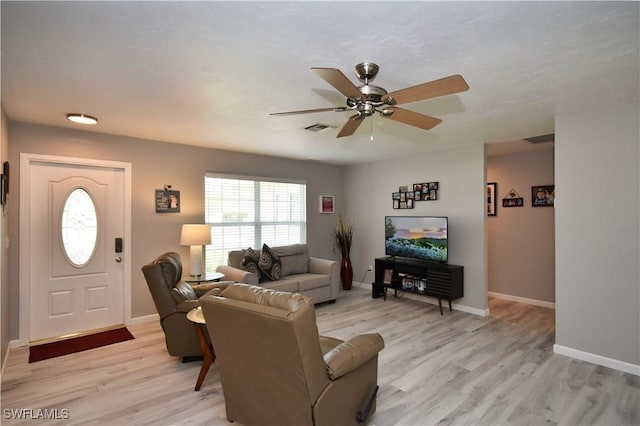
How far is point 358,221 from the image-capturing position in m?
6.48

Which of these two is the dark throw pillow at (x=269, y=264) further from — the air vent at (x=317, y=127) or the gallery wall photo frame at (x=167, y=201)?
the air vent at (x=317, y=127)

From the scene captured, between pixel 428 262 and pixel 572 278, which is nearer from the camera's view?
pixel 572 278

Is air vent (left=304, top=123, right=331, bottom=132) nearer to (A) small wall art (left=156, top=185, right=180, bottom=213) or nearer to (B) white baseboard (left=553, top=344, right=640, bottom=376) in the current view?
(A) small wall art (left=156, top=185, right=180, bottom=213)

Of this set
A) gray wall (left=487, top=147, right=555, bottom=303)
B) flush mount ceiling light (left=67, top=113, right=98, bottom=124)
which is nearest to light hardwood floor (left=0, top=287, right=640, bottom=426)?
gray wall (left=487, top=147, right=555, bottom=303)

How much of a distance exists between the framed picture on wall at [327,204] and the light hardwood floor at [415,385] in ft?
9.20

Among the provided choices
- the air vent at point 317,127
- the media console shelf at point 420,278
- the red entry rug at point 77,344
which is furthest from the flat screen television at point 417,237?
the red entry rug at point 77,344

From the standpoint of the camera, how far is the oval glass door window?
12.8 ft

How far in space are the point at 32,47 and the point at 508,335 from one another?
495 cm

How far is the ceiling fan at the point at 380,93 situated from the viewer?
5.73 feet

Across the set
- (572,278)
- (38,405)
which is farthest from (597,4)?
(38,405)

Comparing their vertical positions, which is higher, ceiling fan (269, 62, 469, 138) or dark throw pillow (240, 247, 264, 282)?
ceiling fan (269, 62, 469, 138)

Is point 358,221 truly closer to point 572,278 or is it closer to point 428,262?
point 428,262

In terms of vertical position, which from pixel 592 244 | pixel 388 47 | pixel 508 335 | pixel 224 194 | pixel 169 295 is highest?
pixel 388 47

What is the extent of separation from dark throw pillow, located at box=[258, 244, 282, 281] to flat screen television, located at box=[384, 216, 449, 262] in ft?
5.97
